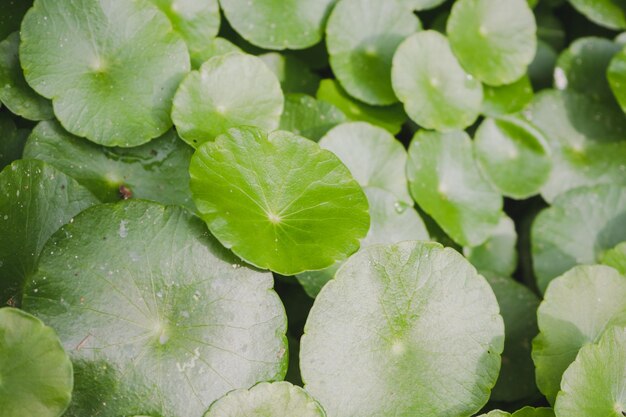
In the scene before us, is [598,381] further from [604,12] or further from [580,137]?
[604,12]

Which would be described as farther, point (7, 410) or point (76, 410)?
point (76, 410)

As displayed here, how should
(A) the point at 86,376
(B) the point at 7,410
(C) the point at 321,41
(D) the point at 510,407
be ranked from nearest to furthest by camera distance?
(B) the point at 7,410
(A) the point at 86,376
(D) the point at 510,407
(C) the point at 321,41

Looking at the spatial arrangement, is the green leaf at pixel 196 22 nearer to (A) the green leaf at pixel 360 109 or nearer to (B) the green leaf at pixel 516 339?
(A) the green leaf at pixel 360 109

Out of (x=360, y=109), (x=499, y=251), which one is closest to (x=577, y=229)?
(x=499, y=251)

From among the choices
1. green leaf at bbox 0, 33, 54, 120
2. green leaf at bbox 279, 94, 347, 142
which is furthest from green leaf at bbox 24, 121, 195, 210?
green leaf at bbox 279, 94, 347, 142

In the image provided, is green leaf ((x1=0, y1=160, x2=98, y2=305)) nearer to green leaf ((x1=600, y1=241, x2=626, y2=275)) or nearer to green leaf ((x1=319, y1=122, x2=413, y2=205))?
green leaf ((x1=319, y1=122, x2=413, y2=205))

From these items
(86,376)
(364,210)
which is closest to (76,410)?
(86,376)

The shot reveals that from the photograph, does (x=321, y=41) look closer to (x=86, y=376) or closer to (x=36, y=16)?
(x=36, y=16)
